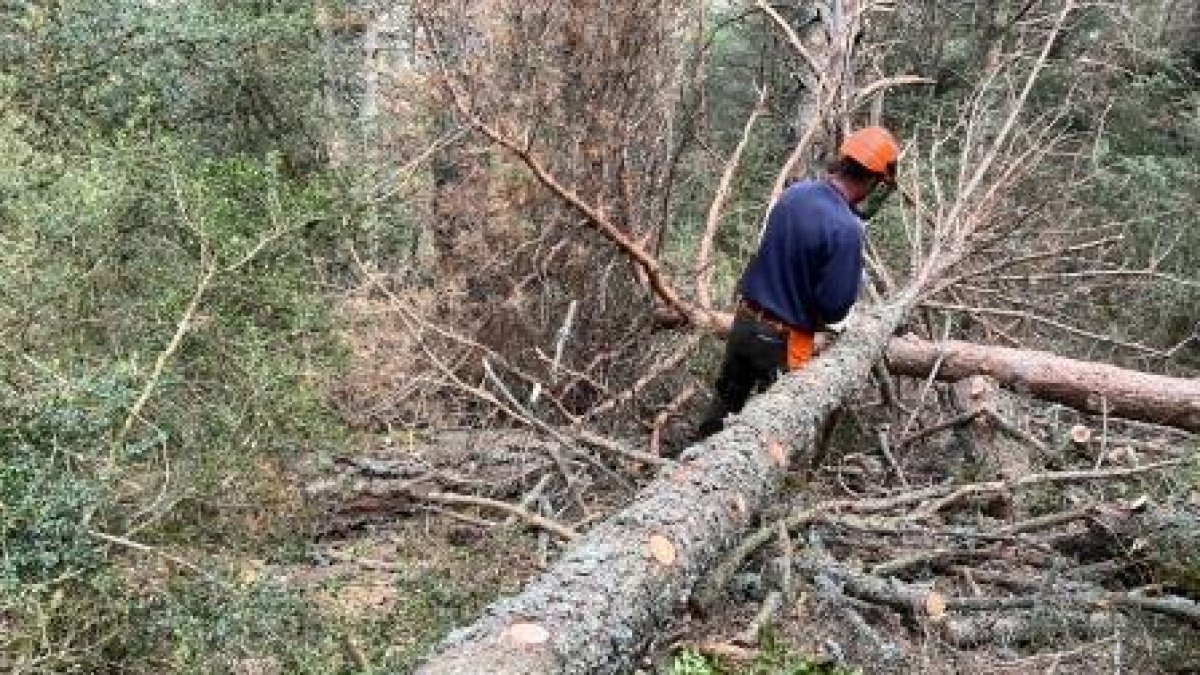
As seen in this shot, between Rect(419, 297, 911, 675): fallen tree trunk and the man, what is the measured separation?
42 centimetres

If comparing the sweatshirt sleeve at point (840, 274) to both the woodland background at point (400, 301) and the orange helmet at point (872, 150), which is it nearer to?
the orange helmet at point (872, 150)

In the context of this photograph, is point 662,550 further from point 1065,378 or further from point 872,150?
point 1065,378

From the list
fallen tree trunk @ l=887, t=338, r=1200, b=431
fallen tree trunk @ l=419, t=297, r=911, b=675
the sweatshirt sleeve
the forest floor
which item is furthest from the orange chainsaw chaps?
fallen tree trunk @ l=887, t=338, r=1200, b=431

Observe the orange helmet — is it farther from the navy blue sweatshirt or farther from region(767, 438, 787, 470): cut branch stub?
region(767, 438, 787, 470): cut branch stub

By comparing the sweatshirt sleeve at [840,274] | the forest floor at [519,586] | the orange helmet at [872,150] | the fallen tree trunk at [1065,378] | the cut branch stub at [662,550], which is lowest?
the forest floor at [519,586]

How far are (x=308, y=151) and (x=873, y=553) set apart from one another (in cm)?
584

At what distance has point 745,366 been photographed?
5273mm

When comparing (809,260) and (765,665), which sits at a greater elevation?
(809,260)

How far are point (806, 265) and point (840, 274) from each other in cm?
16

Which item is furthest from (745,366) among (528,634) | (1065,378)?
(528,634)

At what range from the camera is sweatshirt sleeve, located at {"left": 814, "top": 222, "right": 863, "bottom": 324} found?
15.9 feet

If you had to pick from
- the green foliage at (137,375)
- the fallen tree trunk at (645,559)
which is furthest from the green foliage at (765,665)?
the green foliage at (137,375)

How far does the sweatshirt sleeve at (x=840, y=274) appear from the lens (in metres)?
4.84

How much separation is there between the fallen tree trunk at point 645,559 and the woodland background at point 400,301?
1.28ft
